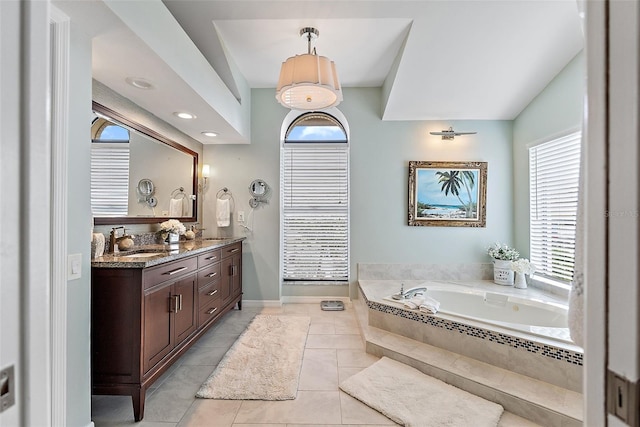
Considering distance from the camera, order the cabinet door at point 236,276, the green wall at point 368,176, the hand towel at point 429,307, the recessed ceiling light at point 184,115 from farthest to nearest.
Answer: the green wall at point 368,176, the cabinet door at point 236,276, the recessed ceiling light at point 184,115, the hand towel at point 429,307

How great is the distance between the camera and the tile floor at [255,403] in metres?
1.79

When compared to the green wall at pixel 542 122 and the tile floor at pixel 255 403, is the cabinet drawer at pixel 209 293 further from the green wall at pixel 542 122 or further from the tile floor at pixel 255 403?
the green wall at pixel 542 122

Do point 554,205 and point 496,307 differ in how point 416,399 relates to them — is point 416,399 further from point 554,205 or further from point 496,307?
point 554,205

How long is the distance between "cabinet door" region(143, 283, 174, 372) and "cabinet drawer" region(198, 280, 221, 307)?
20.9 inches

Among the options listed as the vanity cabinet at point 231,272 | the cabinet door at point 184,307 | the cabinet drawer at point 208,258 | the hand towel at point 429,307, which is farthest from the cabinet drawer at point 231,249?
the hand towel at point 429,307

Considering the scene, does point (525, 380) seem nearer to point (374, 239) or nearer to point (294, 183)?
point (374, 239)

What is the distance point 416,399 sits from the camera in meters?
1.95

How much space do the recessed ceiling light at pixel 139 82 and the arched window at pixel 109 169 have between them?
36cm

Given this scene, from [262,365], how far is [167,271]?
1.06 m

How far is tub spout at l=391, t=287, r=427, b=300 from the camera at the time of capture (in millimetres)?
2979

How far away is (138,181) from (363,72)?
2.70 meters

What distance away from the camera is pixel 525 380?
1.99 meters

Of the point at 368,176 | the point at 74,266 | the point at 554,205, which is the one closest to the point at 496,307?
the point at 554,205

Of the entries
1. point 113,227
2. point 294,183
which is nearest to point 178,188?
point 113,227
